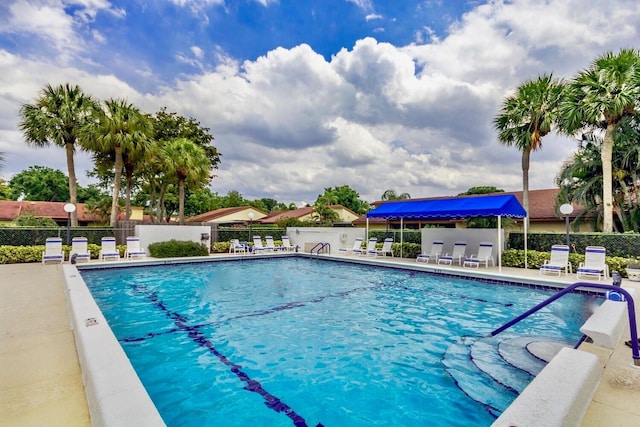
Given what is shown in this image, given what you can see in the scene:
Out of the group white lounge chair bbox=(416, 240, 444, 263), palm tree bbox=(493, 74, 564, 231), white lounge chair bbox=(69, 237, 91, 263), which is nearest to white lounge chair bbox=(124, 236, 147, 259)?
white lounge chair bbox=(69, 237, 91, 263)

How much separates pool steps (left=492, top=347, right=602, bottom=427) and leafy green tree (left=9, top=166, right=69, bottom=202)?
55.1 metres

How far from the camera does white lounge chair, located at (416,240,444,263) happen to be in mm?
15062

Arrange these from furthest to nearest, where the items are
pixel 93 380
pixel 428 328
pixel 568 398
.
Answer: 1. pixel 428 328
2. pixel 93 380
3. pixel 568 398

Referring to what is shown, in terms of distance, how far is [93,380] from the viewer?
9.16 feet

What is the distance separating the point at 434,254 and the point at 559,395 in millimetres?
13238

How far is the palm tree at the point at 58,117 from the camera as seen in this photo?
58.7 feet

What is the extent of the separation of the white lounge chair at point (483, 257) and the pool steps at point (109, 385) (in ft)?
42.3

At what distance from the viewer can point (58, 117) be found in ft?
59.9

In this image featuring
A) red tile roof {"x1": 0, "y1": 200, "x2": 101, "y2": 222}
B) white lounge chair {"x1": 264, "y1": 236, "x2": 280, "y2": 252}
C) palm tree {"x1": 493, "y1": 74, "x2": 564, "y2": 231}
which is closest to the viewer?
palm tree {"x1": 493, "y1": 74, "x2": 564, "y2": 231}

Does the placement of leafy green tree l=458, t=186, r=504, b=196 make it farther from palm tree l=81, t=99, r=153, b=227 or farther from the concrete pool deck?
the concrete pool deck

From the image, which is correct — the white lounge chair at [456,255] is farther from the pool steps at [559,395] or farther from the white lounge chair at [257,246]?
the pool steps at [559,395]

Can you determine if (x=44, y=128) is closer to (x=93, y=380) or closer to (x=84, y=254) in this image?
(x=84, y=254)

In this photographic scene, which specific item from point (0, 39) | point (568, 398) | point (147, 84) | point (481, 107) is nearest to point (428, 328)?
point (568, 398)

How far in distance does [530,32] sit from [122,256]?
19196mm
